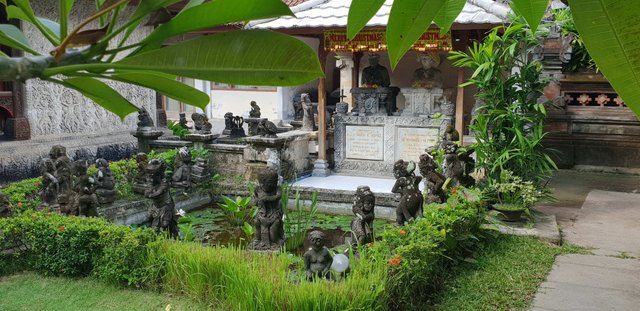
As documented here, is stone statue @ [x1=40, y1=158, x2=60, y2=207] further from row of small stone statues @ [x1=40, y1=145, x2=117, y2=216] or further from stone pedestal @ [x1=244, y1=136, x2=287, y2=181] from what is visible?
stone pedestal @ [x1=244, y1=136, x2=287, y2=181]

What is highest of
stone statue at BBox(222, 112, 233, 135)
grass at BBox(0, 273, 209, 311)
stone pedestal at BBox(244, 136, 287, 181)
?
stone statue at BBox(222, 112, 233, 135)

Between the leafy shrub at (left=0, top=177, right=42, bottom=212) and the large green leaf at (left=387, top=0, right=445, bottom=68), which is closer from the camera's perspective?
the large green leaf at (left=387, top=0, right=445, bottom=68)

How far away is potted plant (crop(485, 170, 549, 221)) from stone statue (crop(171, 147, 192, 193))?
15.4ft

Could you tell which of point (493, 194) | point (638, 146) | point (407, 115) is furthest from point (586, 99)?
point (493, 194)

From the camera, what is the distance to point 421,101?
10.4 m

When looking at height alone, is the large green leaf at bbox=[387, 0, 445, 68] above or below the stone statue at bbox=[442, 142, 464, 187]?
above

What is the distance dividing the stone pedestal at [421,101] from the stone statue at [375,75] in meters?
0.42

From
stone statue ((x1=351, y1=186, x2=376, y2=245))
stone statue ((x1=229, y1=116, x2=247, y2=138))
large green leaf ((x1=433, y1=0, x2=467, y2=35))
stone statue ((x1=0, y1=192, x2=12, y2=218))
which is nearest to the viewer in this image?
large green leaf ((x1=433, y1=0, x2=467, y2=35))

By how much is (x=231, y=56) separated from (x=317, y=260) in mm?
4483

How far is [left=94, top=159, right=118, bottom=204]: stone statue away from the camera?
834cm

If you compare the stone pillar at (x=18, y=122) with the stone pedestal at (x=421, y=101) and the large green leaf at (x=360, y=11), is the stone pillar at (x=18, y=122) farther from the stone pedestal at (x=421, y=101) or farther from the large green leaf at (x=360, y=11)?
the large green leaf at (x=360, y=11)

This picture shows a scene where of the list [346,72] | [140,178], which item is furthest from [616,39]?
[346,72]

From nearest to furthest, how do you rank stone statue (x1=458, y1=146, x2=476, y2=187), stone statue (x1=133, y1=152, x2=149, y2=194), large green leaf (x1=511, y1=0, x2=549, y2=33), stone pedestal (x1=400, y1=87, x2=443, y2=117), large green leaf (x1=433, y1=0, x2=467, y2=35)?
large green leaf (x1=511, y1=0, x2=549, y2=33) → large green leaf (x1=433, y1=0, x2=467, y2=35) → stone statue (x1=458, y1=146, x2=476, y2=187) → stone statue (x1=133, y1=152, x2=149, y2=194) → stone pedestal (x1=400, y1=87, x2=443, y2=117)

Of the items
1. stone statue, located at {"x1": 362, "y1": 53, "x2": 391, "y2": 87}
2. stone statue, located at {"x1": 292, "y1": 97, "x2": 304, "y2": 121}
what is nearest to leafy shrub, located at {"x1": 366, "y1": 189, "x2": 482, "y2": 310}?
stone statue, located at {"x1": 362, "y1": 53, "x2": 391, "y2": 87}
